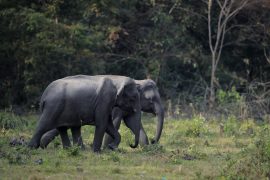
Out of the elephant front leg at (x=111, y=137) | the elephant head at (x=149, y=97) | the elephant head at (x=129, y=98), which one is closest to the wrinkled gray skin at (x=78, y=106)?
the elephant head at (x=129, y=98)

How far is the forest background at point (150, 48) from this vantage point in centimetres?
2569

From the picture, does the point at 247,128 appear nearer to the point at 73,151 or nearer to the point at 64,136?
the point at 64,136

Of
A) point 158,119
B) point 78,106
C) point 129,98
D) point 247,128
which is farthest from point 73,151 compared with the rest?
point 247,128

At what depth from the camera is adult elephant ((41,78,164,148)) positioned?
690 inches

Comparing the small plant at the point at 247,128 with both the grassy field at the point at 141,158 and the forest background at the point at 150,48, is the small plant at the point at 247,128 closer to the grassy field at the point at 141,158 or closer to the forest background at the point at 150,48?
the grassy field at the point at 141,158

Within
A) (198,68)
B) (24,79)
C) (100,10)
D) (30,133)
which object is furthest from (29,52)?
(198,68)

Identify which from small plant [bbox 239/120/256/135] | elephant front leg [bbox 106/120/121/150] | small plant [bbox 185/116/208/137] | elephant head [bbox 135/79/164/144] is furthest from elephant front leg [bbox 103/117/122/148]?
small plant [bbox 239/120/256/135]

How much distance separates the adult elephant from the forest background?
4876mm

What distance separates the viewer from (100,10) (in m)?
28.6

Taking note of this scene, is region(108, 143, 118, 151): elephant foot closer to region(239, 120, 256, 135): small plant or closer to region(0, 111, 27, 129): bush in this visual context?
region(0, 111, 27, 129): bush

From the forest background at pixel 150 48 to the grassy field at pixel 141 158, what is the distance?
4.77 metres

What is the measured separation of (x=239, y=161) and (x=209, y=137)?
6.63 metres

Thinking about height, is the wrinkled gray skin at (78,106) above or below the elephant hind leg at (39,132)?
above

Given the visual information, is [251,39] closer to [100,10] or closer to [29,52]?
[100,10]
